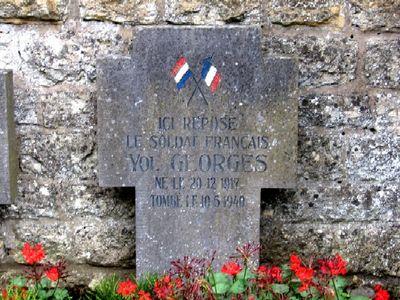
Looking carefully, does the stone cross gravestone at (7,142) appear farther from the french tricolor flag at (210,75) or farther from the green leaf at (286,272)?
the green leaf at (286,272)

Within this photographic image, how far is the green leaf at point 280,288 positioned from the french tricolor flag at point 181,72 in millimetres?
1005

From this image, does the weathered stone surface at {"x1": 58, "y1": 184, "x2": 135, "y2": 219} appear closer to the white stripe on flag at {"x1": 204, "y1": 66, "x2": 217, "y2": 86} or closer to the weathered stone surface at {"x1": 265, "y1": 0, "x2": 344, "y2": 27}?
the white stripe on flag at {"x1": 204, "y1": 66, "x2": 217, "y2": 86}

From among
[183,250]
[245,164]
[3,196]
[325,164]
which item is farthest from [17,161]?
[325,164]

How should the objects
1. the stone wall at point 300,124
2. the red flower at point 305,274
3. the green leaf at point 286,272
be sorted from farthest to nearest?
the stone wall at point 300,124
the green leaf at point 286,272
the red flower at point 305,274

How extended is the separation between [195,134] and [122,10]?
69 centimetres

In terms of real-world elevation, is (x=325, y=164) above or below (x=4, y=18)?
below

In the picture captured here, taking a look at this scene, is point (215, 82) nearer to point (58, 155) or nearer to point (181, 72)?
point (181, 72)

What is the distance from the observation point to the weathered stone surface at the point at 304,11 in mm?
2844

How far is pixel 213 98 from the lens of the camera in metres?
2.81

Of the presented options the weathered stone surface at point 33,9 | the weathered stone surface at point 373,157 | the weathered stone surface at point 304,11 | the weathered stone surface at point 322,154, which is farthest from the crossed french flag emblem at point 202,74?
the weathered stone surface at point 373,157

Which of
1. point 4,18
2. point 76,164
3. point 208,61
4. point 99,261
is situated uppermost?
point 4,18

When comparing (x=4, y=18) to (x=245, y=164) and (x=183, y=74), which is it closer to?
(x=183, y=74)

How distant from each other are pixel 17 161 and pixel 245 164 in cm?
114

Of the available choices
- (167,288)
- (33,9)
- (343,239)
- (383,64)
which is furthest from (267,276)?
(33,9)
